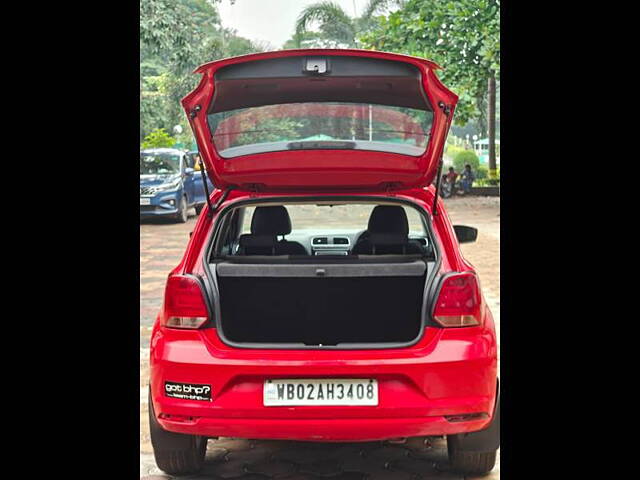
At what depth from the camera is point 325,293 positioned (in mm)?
3863

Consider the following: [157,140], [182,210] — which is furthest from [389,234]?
[157,140]

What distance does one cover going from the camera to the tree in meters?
16.3

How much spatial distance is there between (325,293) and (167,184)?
45.0 ft

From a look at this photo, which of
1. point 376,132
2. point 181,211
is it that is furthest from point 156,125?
point 376,132

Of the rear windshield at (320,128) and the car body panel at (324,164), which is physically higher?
the rear windshield at (320,128)

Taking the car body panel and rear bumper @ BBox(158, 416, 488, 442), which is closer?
rear bumper @ BBox(158, 416, 488, 442)

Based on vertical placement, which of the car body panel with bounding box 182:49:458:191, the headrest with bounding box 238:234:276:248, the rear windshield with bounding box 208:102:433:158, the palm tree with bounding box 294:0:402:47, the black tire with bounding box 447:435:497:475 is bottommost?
the black tire with bounding box 447:435:497:475

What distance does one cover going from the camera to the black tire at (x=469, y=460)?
3805mm

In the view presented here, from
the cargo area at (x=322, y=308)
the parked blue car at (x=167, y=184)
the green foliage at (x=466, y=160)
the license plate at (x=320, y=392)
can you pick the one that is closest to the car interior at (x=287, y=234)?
the cargo area at (x=322, y=308)

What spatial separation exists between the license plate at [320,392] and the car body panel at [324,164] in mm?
968

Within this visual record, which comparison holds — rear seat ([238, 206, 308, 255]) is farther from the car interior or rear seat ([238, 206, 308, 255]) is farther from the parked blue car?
the parked blue car

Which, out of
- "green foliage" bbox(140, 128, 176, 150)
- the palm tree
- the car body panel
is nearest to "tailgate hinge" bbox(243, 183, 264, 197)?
the car body panel

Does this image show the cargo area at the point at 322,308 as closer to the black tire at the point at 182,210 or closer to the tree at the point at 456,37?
the tree at the point at 456,37

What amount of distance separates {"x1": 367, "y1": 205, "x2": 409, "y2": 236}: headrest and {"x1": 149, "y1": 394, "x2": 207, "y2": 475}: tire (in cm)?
144
